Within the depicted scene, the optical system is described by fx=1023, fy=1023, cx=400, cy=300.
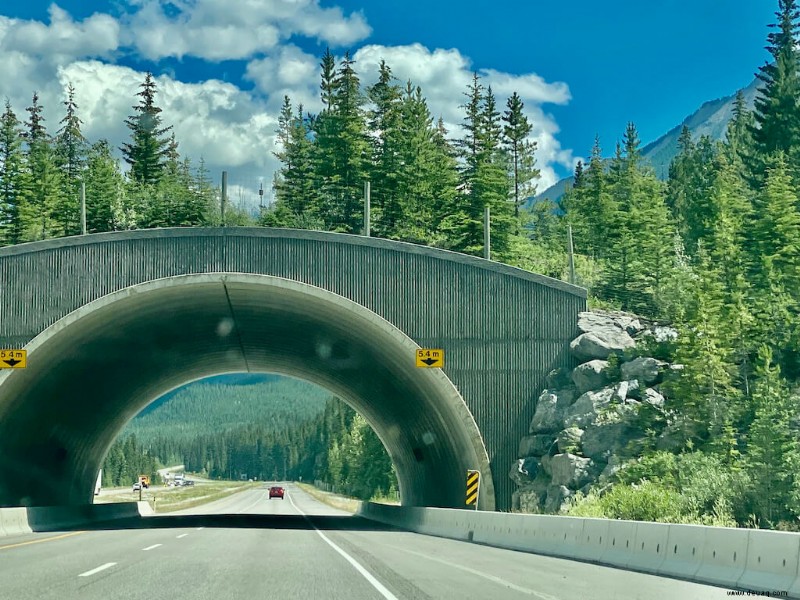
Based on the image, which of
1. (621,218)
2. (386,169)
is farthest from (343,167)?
(621,218)

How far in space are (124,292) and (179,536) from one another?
9357 millimetres

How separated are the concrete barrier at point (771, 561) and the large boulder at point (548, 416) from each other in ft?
66.6

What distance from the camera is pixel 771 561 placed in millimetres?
12461

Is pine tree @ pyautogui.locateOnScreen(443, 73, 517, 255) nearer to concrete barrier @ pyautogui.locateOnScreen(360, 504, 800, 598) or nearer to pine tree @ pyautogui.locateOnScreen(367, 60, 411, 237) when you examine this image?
pine tree @ pyautogui.locateOnScreen(367, 60, 411, 237)

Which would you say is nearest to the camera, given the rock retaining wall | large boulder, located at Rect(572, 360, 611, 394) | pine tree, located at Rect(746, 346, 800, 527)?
pine tree, located at Rect(746, 346, 800, 527)

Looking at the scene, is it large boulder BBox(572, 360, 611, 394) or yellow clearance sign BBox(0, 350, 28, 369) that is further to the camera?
large boulder BBox(572, 360, 611, 394)

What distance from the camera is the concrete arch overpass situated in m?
33.0

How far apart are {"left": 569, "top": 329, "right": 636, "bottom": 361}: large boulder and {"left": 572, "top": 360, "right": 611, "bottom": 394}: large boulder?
389 mm

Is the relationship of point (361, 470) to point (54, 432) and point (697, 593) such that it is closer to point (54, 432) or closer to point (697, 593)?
point (54, 432)

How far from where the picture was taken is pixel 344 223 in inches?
2793

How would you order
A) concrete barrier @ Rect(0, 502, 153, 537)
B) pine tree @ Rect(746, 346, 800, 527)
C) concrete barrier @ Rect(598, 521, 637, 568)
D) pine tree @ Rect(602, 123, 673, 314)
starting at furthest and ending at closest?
pine tree @ Rect(602, 123, 673, 314), concrete barrier @ Rect(0, 502, 153, 537), pine tree @ Rect(746, 346, 800, 527), concrete barrier @ Rect(598, 521, 637, 568)

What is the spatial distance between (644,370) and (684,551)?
19.9 m

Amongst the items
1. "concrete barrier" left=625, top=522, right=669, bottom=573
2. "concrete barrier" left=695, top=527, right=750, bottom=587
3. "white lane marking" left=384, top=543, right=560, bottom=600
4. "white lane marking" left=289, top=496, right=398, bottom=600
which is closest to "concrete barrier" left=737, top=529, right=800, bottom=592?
"concrete barrier" left=695, top=527, right=750, bottom=587

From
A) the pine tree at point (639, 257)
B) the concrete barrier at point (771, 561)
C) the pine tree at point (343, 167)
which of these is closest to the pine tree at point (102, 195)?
the pine tree at point (343, 167)
